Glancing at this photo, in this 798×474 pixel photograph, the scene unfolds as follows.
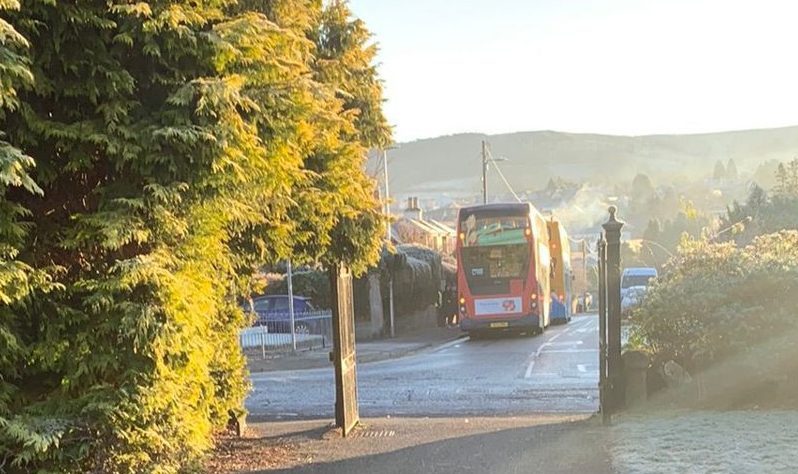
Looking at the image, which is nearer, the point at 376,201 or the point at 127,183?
the point at 127,183

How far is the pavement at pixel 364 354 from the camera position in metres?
20.5

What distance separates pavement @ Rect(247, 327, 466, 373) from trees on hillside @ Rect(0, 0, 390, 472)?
14950mm


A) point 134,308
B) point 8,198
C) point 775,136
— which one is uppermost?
point 775,136

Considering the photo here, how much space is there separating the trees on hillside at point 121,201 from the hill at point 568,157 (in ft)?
335

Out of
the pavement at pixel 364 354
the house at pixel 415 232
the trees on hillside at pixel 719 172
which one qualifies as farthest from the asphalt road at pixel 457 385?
the trees on hillside at pixel 719 172

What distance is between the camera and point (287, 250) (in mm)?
7906

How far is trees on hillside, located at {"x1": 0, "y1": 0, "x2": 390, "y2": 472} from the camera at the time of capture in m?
4.45

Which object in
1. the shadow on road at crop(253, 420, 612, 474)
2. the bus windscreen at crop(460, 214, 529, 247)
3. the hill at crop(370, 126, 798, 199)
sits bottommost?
the shadow on road at crop(253, 420, 612, 474)

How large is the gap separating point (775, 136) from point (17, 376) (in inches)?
4386

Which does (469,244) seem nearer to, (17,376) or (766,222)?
(766,222)

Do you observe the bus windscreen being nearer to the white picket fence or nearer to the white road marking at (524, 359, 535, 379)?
the white picket fence

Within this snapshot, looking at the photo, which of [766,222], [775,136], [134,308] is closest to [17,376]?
[134,308]

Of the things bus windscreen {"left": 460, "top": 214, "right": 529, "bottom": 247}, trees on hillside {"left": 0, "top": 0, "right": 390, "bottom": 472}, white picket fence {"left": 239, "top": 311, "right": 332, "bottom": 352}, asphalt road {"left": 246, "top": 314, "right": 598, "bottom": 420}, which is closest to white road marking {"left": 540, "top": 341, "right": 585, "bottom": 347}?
asphalt road {"left": 246, "top": 314, "right": 598, "bottom": 420}

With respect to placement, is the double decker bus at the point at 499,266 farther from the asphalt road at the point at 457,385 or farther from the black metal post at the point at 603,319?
the black metal post at the point at 603,319
